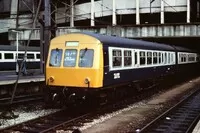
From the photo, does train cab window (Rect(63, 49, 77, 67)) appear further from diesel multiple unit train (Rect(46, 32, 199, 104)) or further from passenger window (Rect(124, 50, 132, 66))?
passenger window (Rect(124, 50, 132, 66))

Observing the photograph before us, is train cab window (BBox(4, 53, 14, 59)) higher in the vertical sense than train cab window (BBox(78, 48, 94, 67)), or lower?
higher

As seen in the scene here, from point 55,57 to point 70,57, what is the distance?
768 millimetres

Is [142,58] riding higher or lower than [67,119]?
higher

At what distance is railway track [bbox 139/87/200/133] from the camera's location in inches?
446

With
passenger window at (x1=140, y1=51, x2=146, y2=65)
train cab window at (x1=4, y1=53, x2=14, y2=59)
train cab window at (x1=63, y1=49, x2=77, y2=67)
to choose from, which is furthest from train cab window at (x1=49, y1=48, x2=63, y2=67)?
train cab window at (x1=4, y1=53, x2=14, y2=59)

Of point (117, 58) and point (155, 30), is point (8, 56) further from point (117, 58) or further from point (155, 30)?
point (117, 58)

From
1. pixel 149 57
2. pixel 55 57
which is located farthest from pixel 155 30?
pixel 55 57

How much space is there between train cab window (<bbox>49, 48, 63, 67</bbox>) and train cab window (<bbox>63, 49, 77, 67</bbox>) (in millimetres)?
293

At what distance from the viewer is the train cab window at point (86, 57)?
545 inches

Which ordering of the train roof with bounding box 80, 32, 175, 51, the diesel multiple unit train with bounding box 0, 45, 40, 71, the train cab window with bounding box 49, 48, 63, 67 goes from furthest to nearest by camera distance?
the diesel multiple unit train with bounding box 0, 45, 40, 71
the train cab window with bounding box 49, 48, 63, 67
the train roof with bounding box 80, 32, 175, 51

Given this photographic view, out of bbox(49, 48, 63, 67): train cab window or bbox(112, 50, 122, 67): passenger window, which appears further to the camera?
bbox(112, 50, 122, 67): passenger window

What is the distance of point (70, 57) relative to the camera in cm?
1441

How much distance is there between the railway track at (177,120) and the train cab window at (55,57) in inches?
178

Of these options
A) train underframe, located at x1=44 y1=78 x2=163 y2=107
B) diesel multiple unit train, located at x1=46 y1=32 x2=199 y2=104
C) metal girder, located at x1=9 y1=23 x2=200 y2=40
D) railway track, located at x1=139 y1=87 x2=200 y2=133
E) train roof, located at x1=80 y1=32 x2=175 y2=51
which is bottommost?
railway track, located at x1=139 y1=87 x2=200 y2=133
